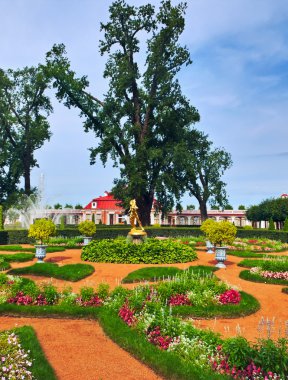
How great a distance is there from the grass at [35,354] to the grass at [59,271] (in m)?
6.14

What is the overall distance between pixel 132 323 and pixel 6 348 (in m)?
2.77

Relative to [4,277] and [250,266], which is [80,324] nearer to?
[4,277]

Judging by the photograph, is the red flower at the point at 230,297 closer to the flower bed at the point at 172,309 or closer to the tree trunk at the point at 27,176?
the flower bed at the point at 172,309

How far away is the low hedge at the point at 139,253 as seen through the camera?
1777 centimetres

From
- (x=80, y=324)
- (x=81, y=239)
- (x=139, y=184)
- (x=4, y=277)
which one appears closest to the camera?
(x=80, y=324)

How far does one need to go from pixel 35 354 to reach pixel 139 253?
11526 mm

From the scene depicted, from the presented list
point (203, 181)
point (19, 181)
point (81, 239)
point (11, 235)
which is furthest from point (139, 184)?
point (19, 181)

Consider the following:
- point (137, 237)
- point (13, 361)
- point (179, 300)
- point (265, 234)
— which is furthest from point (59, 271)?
point (265, 234)

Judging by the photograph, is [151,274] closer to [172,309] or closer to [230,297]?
[230,297]

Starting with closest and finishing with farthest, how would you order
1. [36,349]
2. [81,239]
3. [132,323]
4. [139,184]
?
[36,349] → [132,323] → [81,239] → [139,184]

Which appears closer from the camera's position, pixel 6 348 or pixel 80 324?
pixel 6 348

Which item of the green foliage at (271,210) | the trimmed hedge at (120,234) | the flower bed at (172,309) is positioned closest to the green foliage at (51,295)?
the flower bed at (172,309)

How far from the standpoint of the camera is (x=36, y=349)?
6.83 m

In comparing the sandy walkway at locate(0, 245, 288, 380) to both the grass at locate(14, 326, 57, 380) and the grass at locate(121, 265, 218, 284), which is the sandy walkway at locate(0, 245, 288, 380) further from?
the grass at locate(121, 265, 218, 284)
